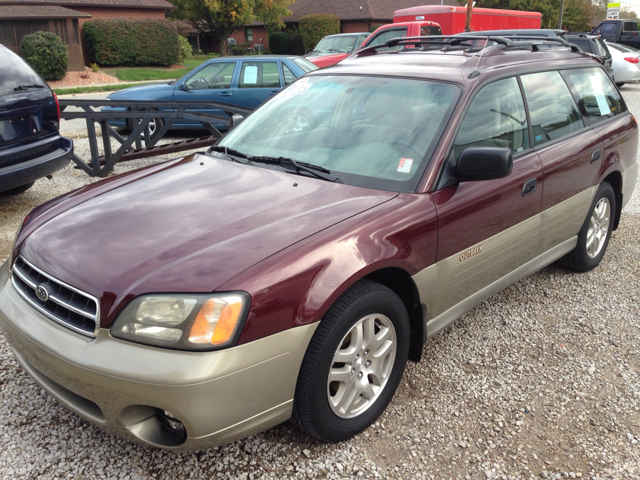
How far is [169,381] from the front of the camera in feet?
6.62

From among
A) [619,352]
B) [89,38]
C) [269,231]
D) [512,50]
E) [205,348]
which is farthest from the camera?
[89,38]

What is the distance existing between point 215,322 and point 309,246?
50cm

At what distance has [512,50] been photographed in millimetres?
4004

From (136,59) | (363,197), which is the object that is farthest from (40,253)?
(136,59)

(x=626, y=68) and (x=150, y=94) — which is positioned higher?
(x=626, y=68)

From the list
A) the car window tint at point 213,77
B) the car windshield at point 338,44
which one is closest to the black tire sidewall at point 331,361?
the car window tint at point 213,77

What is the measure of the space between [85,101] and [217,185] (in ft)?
18.9

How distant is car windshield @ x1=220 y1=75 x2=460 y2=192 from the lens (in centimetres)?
296

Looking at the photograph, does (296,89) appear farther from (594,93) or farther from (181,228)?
(594,93)

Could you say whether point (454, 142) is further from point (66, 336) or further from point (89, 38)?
point (89, 38)

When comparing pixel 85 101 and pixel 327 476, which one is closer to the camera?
pixel 327 476

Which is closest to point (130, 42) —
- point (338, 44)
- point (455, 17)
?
point (338, 44)

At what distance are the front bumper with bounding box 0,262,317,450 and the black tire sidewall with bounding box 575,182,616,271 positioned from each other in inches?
114

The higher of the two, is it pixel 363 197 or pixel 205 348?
pixel 363 197
